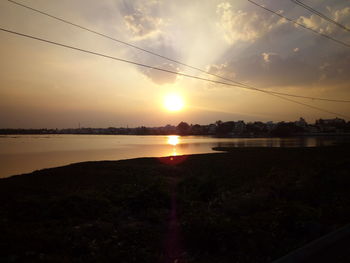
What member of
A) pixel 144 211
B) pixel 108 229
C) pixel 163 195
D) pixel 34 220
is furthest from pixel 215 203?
pixel 34 220

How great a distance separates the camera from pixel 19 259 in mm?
4934

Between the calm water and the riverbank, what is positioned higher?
the riverbank

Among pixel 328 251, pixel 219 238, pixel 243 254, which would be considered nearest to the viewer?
pixel 328 251

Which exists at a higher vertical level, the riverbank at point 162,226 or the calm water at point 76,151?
the riverbank at point 162,226

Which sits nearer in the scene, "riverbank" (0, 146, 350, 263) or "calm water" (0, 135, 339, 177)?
"riverbank" (0, 146, 350, 263)

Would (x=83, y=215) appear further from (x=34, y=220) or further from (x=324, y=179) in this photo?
(x=324, y=179)

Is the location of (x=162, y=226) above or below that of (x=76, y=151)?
above

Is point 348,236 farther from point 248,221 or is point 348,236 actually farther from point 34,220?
point 34,220

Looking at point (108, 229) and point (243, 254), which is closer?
point (243, 254)

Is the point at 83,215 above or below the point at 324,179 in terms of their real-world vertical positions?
below

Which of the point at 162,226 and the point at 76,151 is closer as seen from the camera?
the point at 162,226

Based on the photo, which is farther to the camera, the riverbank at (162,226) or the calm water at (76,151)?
the calm water at (76,151)

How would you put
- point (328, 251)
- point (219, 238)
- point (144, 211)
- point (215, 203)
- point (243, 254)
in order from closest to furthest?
point (328, 251) → point (243, 254) → point (219, 238) → point (144, 211) → point (215, 203)

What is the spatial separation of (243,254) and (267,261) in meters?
0.51
